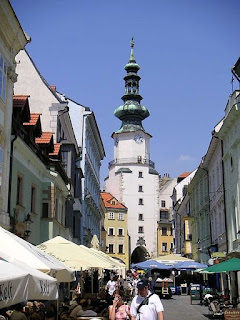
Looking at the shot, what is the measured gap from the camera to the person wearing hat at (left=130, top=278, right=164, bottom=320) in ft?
25.1

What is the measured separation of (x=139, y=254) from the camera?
94.8 metres

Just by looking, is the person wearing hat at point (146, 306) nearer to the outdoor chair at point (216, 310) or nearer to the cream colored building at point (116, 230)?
the outdoor chair at point (216, 310)

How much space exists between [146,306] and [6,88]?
11136mm

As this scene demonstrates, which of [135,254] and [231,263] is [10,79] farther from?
[135,254]

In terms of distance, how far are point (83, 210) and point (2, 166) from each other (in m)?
23.8

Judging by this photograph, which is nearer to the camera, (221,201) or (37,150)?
(37,150)

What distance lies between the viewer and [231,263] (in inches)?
728

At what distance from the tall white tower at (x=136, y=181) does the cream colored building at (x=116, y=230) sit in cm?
346

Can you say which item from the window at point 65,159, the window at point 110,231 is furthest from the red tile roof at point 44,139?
the window at point 110,231

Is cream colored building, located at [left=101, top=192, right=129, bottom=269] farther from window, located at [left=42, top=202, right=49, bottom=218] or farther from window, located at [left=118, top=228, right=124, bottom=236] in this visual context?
window, located at [left=42, top=202, right=49, bottom=218]

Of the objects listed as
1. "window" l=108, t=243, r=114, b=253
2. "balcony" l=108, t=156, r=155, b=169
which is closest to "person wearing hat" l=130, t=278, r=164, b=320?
"window" l=108, t=243, r=114, b=253

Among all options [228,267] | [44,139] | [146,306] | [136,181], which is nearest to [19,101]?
[44,139]

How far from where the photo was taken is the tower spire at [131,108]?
94.9 metres

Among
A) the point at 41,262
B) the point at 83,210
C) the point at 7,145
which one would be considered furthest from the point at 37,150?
the point at 83,210
